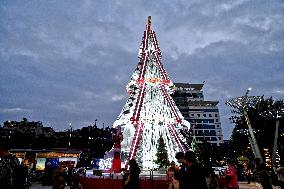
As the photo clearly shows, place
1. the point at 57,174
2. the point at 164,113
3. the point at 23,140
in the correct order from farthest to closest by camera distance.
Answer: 1. the point at 23,140
2. the point at 164,113
3. the point at 57,174

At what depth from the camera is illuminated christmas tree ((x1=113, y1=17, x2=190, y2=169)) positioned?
1836 centimetres

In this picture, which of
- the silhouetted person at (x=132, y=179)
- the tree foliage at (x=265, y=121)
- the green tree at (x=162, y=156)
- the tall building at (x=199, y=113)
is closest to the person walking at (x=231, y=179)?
the silhouetted person at (x=132, y=179)

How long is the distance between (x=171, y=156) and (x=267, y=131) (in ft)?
56.4

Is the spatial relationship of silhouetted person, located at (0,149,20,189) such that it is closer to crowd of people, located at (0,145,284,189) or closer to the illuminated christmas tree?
crowd of people, located at (0,145,284,189)

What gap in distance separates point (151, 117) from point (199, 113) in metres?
80.7

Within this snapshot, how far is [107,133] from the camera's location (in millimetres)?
60906

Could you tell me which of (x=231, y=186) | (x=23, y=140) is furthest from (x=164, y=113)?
(x=23, y=140)

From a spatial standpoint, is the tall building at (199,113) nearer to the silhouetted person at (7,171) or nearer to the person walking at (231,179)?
the person walking at (231,179)

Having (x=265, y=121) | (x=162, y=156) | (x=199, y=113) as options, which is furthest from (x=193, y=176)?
(x=199, y=113)

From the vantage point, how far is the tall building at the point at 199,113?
93750 millimetres

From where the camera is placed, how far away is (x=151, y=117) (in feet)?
59.9

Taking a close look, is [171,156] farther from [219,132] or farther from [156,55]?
[219,132]

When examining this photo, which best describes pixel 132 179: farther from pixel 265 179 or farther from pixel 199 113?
pixel 199 113

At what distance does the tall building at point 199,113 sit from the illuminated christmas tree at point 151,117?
74649mm
